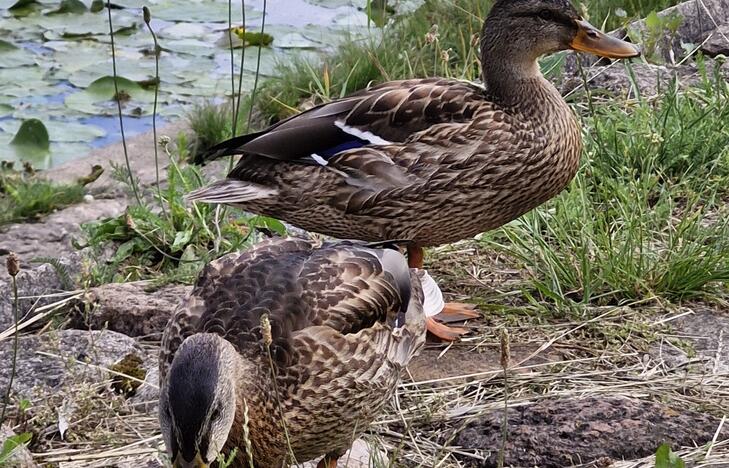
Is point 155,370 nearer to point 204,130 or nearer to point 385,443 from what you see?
point 385,443

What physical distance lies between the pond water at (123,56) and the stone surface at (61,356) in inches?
125

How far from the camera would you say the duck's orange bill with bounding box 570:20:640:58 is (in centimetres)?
447

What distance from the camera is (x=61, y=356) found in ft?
11.7

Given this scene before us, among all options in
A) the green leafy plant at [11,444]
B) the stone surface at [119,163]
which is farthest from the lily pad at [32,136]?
the green leafy plant at [11,444]

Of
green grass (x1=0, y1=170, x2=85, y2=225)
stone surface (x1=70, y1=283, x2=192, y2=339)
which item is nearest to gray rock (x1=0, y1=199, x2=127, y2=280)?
green grass (x1=0, y1=170, x2=85, y2=225)

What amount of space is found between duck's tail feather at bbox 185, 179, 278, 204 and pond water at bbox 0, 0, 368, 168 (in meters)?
2.93

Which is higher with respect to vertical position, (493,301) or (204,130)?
(493,301)

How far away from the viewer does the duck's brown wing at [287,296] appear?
2.96m

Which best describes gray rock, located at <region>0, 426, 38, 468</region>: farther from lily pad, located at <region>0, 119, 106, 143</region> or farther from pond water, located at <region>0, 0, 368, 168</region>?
lily pad, located at <region>0, 119, 106, 143</region>

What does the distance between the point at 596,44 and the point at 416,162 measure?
900 mm

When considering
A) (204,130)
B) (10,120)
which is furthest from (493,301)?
(10,120)

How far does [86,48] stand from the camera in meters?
8.25

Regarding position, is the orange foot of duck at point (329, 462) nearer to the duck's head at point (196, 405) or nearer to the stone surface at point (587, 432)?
the stone surface at point (587, 432)

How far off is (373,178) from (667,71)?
7.56 feet
